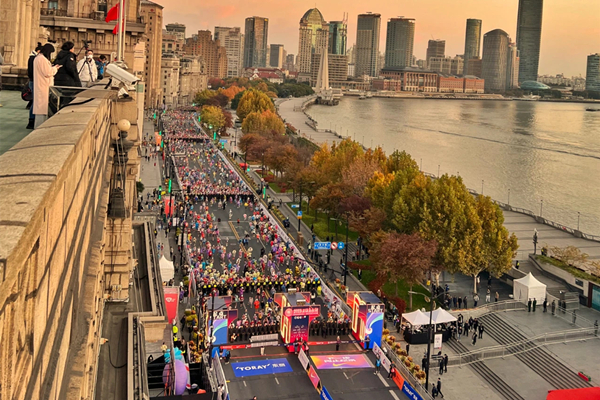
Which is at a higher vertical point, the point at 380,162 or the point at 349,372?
the point at 380,162

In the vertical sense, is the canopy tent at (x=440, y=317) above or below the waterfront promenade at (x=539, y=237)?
below

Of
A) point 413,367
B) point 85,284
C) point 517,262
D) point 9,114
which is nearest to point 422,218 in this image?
point 517,262

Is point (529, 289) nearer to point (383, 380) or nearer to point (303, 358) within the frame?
point (383, 380)

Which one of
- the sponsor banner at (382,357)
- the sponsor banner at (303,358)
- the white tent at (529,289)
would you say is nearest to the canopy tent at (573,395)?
the sponsor banner at (382,357)

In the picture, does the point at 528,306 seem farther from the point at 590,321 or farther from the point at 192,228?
the point at 192,228

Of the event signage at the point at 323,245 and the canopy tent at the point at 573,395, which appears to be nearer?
the canopy tent at the point at 573,395

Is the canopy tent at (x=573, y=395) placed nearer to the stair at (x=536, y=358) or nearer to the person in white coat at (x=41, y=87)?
the stair at (x=536, y=358)

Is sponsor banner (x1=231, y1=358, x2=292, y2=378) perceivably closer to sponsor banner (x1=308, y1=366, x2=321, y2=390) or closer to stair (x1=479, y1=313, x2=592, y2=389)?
sponsor banner (x1=308, y1=366, x2=321, y2=390)
